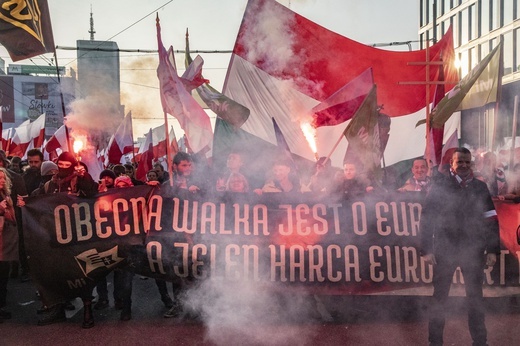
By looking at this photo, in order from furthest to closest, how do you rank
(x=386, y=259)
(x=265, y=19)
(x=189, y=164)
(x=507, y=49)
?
(x=507, y=49), (x=265, y=19), (x=189, y=164), (x=386, y=259)

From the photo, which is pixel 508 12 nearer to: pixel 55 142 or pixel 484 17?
pixel 484 17

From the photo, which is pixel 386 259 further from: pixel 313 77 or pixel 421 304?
pixel 313 77

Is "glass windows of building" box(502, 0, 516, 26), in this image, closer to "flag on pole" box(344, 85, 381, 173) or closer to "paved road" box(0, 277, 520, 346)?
"flag on pole" box(344, 85, 381, 173)

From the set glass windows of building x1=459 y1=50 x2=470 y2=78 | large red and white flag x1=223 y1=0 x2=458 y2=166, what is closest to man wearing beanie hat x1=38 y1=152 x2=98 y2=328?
large red and white flag x1=223 y1=0 x2=458 y2=166

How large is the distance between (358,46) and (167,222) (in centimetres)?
550

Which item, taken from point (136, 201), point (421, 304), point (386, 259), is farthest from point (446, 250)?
point (136, 201)

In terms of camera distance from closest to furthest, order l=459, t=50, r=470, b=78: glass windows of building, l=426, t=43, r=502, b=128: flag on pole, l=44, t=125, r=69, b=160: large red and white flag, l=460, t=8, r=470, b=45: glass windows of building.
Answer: l=426, t=43, r=502, b=128: flag on pole → l=44, t=125, r=69, b=160: large red and white flag → l=460, t=8, r=470, b=45: glass windows of building → l=459, t=50, r=470, b=78: glass windows of building

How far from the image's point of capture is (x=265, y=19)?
8.70 metres

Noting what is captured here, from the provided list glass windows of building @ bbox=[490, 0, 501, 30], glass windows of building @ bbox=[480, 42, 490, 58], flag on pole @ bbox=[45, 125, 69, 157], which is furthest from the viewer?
glass windows of building @ bbox=[480, 42, 490, 58]

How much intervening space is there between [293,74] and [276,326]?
17.1 feet

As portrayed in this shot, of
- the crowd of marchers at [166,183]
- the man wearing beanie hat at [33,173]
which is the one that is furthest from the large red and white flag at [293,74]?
the man wearing beanie hat at [33,173]

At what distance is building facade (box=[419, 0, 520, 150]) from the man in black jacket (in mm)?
23078

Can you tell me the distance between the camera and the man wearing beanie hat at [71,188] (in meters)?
4.98

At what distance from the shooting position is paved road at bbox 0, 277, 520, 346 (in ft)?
14.7
